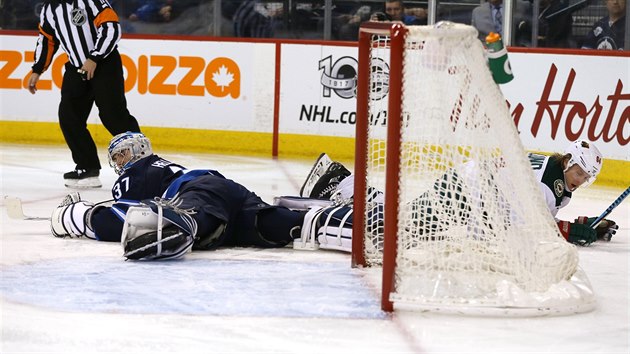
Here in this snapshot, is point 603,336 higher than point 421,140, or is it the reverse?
point 421,140

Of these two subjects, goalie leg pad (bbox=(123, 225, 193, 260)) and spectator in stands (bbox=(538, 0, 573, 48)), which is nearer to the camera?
goalie leg pad (bbox=(123, 225, 193, 260))

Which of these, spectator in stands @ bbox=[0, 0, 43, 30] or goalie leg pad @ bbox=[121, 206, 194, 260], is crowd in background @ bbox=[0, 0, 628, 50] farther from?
goalie leg pad @ bbox=[121, 206, 194, 260]

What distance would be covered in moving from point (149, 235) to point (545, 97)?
142 inches

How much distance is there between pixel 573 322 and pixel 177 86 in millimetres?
5032

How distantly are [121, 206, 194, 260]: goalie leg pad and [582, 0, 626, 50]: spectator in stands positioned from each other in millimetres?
3857

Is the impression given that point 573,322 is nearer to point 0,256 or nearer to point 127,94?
point 0,256

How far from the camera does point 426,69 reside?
3406mm

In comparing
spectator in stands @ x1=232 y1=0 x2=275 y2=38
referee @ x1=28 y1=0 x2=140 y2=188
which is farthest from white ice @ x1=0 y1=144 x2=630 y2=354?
spectator in stands @ x1=232 y1=0 x2=275 y2=38

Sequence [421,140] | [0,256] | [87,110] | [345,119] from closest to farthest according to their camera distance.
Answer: [421,140], [0,256], [87,110], [345,119]

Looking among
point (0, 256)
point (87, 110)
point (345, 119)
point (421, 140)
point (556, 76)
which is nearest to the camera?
point (421, 140)

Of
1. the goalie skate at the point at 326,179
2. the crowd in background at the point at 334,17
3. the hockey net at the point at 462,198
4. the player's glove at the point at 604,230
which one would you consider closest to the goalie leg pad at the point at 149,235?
the hockey net at the point at 462,198

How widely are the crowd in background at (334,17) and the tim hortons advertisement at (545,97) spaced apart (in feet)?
1.10

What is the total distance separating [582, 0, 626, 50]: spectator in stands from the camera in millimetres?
7020

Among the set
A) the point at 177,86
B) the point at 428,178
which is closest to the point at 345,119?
the point at 177,86
